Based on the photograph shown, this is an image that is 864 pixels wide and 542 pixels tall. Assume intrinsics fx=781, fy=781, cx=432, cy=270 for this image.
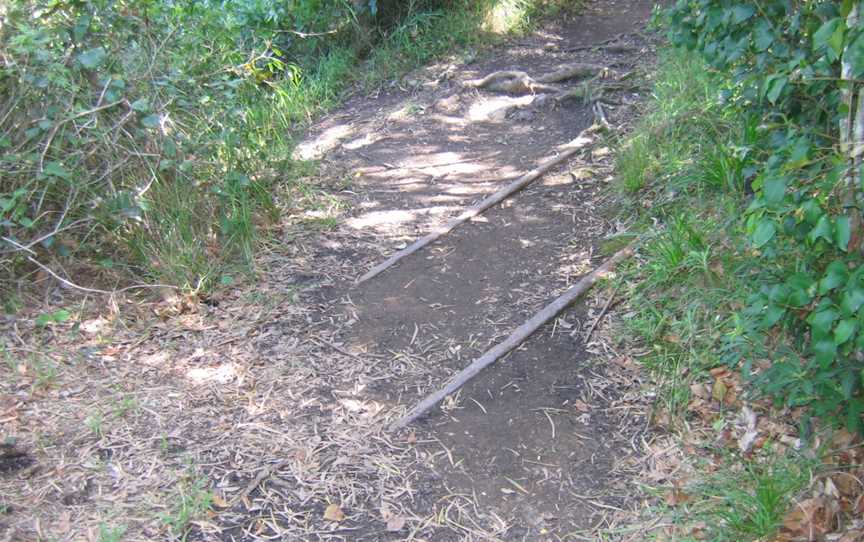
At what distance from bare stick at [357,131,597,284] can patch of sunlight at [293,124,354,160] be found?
5.57 ft

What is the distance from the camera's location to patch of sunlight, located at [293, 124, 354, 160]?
22.5ft

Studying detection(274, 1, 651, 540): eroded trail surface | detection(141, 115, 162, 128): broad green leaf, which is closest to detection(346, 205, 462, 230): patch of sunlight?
detection(274, 1, 651, 540): eroded trail surface

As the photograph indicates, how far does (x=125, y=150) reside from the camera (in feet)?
15.0

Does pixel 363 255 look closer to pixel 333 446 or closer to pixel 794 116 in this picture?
pixel 333 446

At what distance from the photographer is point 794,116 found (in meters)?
3.33

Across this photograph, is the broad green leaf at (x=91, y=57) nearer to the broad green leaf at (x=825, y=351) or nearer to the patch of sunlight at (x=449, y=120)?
the patch of sunlight at (x=449, y=120)

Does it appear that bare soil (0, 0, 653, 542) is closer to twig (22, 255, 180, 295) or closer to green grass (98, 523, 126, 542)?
green grass (98, 523, 126, 542)

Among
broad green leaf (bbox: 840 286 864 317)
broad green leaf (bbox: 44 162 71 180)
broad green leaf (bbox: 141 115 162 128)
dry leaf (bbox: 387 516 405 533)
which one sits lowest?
dry leaf (bbox: 387 516 405 533)

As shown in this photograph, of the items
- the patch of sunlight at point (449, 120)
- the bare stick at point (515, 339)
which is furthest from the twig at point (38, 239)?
the patch of sunlight at point (449, 120)

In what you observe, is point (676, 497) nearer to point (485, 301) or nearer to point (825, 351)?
point (825, 351)

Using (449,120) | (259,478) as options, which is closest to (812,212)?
(259,478)

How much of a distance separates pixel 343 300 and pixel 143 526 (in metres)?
1.93

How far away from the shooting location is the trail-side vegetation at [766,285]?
2.62 metres

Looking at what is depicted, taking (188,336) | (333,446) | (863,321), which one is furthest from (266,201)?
(863,321)
